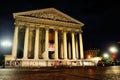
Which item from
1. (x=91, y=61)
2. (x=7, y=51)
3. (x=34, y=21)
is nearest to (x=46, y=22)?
(x=34, y=21)

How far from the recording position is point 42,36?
44375 millimetres

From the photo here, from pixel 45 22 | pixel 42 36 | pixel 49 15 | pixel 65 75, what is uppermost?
pixel 49 15

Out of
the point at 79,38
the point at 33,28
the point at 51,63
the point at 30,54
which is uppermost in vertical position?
the point at 33,28

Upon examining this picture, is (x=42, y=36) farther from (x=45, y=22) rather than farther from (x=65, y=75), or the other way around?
(x=65, y=75)

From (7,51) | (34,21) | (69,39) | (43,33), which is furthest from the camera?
(7,51)

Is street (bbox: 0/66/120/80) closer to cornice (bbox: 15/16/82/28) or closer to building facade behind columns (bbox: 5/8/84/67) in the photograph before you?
building facade behind columns (bbox: 5/8/84/67)

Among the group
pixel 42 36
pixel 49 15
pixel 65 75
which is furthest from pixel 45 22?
pixel 65 75

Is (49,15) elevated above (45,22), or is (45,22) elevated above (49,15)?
(49,15)

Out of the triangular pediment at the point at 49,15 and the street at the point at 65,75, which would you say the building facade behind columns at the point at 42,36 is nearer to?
the triangular pediment at the point at 49,15

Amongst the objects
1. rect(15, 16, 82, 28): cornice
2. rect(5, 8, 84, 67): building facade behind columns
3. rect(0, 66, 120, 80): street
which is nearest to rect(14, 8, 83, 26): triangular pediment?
rect(5, 8, 84, 67): building facade behind columns

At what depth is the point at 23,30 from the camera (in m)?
40.6

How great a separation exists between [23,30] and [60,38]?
13264 millimetres

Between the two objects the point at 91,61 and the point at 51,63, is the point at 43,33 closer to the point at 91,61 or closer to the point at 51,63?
the point at 51,63

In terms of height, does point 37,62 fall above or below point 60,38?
below
